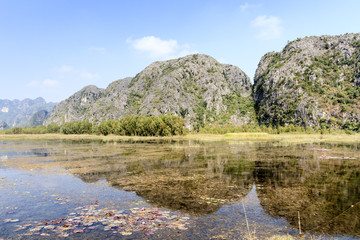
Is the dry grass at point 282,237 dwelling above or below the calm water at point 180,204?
above

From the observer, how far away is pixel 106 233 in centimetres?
1280

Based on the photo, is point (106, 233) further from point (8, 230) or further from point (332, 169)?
point (332, 169)

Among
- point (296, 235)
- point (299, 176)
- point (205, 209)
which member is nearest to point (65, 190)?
point (205, 209)

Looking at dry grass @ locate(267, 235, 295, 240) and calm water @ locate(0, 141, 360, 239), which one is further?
calm water @ locate(0, 141, 360, 239)

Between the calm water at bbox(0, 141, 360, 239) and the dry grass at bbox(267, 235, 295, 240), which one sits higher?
A: the dry grass at bbox(267, 235, 295, 240)

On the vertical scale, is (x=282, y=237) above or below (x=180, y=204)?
above

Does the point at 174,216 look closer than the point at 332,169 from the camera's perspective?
Yes

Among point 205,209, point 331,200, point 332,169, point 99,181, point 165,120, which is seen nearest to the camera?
point 205,209

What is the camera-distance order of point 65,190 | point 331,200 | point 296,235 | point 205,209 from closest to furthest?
point 296,235 < point 205,209 < point 331,200 < point 65,190

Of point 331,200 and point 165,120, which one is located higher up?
point 165,120

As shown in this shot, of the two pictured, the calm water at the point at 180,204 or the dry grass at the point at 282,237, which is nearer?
the dry grass at the point at 282,237

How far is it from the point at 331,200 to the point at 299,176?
9.95 meters

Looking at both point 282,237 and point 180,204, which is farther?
point 180,204

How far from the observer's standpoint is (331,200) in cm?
1838
